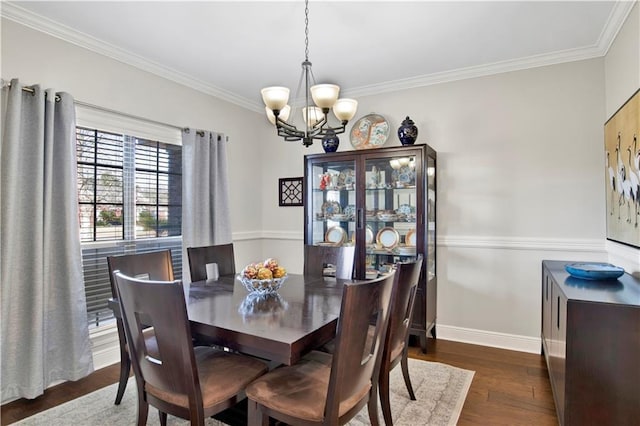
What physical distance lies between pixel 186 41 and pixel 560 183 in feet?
10.6

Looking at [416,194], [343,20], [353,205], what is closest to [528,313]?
[416,194]

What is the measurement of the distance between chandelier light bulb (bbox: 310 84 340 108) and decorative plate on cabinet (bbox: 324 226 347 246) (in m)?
1.72

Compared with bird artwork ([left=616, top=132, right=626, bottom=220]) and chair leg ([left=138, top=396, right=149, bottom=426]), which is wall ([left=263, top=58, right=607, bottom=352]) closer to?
bird artwork ([left=616, top=132, right=626, bottom=220])

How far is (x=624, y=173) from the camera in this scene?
2.26 meters

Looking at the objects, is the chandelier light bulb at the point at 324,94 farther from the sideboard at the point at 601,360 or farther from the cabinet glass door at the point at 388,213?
the sideboard at the point at 601,360

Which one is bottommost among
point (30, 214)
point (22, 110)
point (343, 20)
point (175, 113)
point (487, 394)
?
point (487, 394)

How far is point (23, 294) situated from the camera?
229 cm

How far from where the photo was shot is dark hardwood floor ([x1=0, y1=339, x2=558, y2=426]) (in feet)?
6.94

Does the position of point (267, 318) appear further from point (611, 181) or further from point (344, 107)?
point (611, 181)

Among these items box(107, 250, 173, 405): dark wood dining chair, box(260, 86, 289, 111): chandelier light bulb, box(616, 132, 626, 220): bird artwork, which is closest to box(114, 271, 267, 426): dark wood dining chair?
box(107, 250, 173, 405): dark wood dining chair

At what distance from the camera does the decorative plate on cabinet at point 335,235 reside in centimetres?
361

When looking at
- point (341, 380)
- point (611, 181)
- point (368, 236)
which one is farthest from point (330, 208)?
point (341, 380)

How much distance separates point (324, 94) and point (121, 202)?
204 centimetres

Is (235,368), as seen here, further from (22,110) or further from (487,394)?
(22,110)
